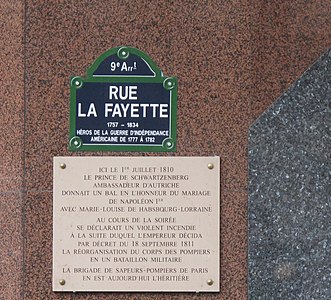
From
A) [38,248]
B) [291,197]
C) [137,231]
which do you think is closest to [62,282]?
[38,248]

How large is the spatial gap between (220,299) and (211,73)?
1424mm

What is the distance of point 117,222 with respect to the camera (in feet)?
19.1

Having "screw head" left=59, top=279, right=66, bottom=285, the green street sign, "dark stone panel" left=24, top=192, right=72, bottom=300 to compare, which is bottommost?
"screw head" left=59, top=279, right=66, bottom=285

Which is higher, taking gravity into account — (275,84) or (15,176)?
(275,84)

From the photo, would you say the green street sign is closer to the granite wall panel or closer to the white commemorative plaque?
the granite wall panel

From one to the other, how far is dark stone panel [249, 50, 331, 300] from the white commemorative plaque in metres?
0.27

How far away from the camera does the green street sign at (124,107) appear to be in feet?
19.3

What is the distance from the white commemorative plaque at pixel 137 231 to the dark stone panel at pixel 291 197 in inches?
10.6

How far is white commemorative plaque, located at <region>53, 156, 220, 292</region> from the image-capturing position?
229 inches

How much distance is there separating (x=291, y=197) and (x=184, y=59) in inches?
43.3

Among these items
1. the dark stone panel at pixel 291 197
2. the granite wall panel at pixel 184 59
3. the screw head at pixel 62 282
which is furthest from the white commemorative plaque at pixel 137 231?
the dark stone panel at pixel 291 197

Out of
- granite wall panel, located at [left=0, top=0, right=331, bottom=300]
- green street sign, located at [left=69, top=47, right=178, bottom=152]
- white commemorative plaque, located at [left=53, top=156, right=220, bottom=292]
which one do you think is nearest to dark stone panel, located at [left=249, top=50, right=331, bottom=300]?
granite wall panel, located at [left=0, top=0, right=331, bottom=300]

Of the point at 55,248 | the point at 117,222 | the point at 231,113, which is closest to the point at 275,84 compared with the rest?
the point at 231,113

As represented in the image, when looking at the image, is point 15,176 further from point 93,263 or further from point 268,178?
point 268,178
